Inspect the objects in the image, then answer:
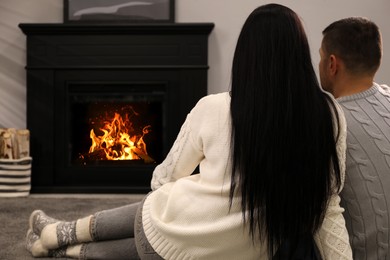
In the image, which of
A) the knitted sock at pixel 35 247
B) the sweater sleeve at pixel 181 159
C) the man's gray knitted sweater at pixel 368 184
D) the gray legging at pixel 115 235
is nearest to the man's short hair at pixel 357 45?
the man's gray knitted sweater at pixel 368 184

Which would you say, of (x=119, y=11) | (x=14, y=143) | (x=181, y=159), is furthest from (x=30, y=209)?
(x=181, y=159)

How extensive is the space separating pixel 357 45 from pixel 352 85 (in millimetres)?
102

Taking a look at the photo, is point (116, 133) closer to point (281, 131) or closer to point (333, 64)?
point (333, 64)

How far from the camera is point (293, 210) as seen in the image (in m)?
1.37

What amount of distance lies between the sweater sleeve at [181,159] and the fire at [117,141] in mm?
2638

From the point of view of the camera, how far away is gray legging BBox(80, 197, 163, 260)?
183cm

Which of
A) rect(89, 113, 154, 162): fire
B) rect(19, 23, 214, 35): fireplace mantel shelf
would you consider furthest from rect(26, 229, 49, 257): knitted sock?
rect(19, 23, 214, 35): fireplace mantel shelf

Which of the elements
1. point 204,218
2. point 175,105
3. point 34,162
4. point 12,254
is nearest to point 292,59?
point 204,218

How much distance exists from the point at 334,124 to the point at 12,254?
1415mm

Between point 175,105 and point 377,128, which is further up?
point 377,128

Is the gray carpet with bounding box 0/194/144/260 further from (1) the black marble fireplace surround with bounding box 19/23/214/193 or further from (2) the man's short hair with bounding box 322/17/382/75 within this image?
(2) the man's short hair with bounding box 322/17/382/75

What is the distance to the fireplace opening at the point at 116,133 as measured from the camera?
4.21 meters

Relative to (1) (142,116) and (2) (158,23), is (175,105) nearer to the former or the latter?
(1) (142,116)

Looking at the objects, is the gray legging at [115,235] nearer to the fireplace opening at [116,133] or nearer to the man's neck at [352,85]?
the man's neck at [352,85]
